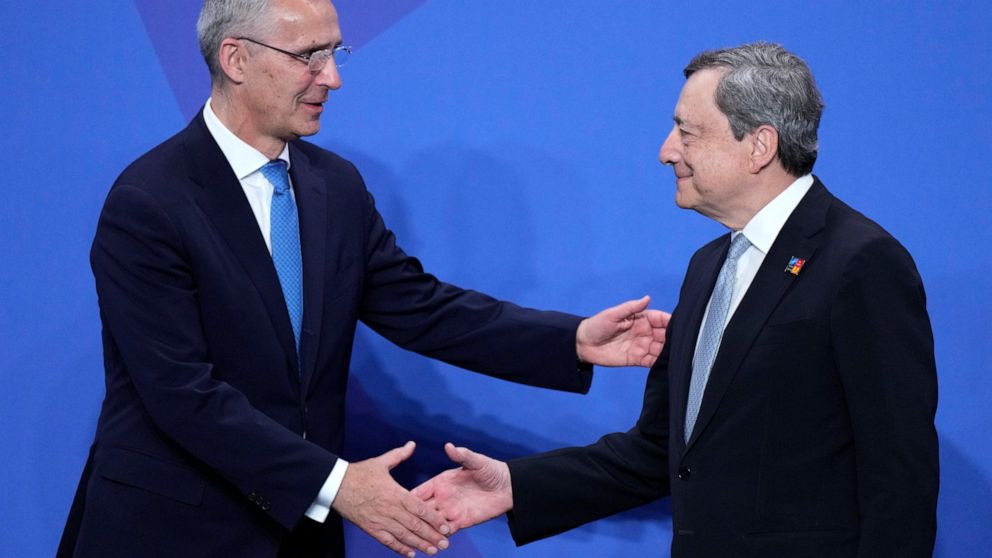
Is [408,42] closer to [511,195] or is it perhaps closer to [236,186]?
[511,195]

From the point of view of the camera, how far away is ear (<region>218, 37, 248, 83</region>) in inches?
100

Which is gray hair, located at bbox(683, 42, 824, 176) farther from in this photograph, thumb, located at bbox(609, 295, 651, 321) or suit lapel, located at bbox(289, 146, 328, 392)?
suit lapel, located at bbox(289, 146, 328, 392)

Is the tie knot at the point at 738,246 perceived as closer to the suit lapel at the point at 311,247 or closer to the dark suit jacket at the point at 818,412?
the dark suit jacket at the point at 818,412

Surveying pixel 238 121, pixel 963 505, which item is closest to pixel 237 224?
pixel 238 121

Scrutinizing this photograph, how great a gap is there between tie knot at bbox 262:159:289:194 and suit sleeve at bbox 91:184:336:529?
0.83 ft

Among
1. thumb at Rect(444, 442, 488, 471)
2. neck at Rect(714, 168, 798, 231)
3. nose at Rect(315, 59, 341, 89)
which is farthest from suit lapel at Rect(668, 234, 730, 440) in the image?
nose at Rect(315, 59, 341, 89)

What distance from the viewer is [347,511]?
2.47 m

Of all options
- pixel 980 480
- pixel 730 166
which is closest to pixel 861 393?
pixel 730 166

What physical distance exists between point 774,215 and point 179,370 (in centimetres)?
114

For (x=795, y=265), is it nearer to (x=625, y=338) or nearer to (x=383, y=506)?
(x=625, y=338)

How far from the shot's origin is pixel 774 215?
7.38ft

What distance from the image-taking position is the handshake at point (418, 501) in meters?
2.47

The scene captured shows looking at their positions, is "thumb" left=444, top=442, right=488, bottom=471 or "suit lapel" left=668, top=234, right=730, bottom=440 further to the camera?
"thumb" left=444, top=442, right=488, bottom=471

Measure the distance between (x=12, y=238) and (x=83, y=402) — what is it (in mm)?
515
